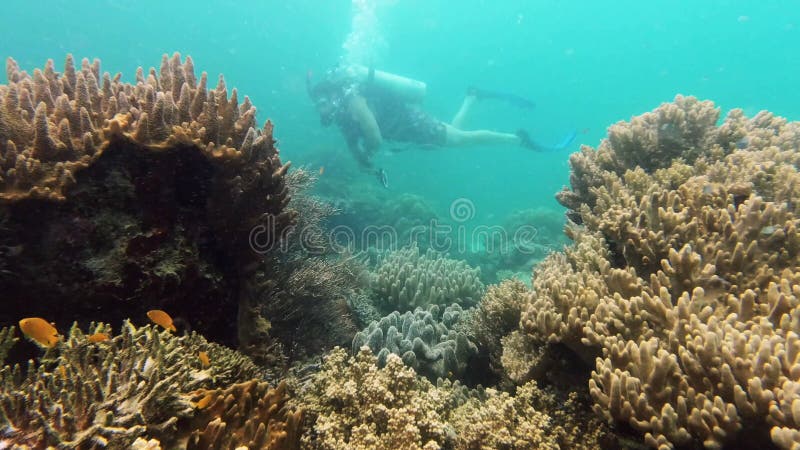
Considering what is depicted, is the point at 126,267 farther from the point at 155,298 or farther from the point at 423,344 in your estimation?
the point at 423,344

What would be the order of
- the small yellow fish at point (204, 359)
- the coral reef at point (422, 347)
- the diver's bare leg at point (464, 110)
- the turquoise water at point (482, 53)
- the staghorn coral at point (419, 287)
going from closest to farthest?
the small yellow fish at point (204, 359) < the coral reef at point (422, 347) < the staghorn coral at point (419, 287) < the diver's bare leg at point (464, 110) < the turquoise water at point (482, 53)

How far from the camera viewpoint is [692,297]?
237 cm

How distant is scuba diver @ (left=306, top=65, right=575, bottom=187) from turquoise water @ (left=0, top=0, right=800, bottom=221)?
839 inches

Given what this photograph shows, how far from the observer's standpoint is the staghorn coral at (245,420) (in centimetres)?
190

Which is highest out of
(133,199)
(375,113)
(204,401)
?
(375,113)

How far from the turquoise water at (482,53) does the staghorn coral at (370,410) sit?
115ft

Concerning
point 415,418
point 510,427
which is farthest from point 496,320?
point 415,418

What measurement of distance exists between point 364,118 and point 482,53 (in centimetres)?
8684

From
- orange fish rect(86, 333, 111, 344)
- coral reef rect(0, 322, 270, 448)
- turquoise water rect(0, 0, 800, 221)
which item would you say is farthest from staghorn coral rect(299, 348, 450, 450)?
turquoise water rect(0, 0, 800, 221)

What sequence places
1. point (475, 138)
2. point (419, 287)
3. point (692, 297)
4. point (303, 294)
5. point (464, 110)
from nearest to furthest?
point (692, 297) → point (303, 294) → point (419, 287) → point (475, 138) → point (464, 110)

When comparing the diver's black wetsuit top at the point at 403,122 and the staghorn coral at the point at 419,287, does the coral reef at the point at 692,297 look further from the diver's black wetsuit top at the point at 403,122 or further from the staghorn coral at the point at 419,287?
the diver's black wetsuit top at the point at 403,122

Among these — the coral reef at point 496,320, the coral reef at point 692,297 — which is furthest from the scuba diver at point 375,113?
the coral reef at point 692,297

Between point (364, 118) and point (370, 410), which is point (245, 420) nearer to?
point (370, 410)

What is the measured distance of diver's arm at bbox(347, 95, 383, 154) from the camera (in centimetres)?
1417
